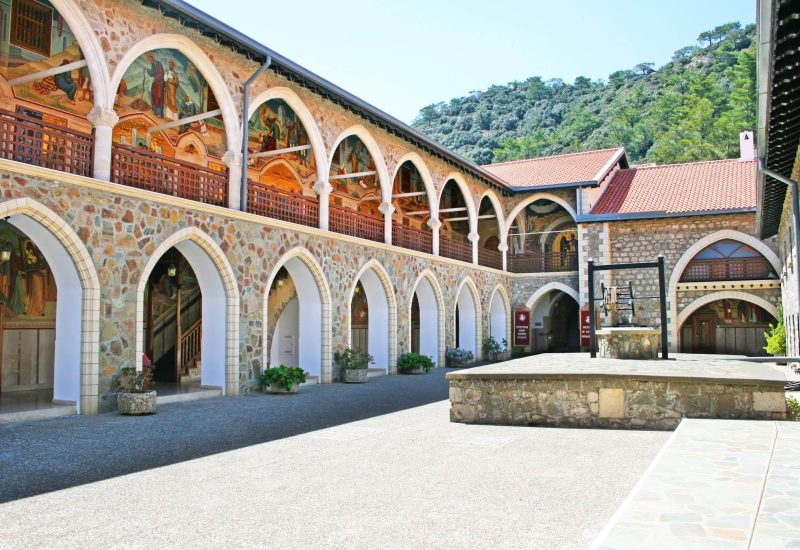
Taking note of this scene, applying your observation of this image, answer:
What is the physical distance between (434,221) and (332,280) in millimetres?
5807

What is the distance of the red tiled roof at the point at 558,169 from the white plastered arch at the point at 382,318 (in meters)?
9.33

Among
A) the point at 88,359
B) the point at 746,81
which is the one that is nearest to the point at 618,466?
the point at 88,359

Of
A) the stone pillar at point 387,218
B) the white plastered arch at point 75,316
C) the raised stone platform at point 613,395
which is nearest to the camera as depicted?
the raised stone platform at point 613,395

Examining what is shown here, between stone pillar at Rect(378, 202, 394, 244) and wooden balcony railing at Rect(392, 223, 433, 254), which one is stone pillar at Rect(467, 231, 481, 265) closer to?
wooden balcony railing at Rect(392, 223, 433, 254)

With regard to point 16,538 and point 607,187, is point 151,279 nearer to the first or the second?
point 16,538

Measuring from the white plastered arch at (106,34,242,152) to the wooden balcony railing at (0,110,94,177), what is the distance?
0.75m

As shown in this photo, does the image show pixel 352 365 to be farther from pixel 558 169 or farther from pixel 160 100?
pixel 558 169

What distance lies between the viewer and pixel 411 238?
19.2 metres

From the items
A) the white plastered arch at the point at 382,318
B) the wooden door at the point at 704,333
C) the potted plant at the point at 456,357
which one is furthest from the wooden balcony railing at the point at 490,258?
the wooden door at the point at 704,333

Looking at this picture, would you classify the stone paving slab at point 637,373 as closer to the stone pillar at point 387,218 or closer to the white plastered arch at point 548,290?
the stone pillar at point 387,218

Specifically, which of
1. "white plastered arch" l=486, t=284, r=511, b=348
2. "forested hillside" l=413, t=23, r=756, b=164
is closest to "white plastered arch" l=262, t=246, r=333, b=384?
"white plastered arch" l=486, t=284, r=511, b=348

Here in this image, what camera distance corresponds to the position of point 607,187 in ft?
83.8

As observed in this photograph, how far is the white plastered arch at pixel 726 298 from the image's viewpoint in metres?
21.0

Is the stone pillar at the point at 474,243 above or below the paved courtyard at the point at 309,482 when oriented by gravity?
above
